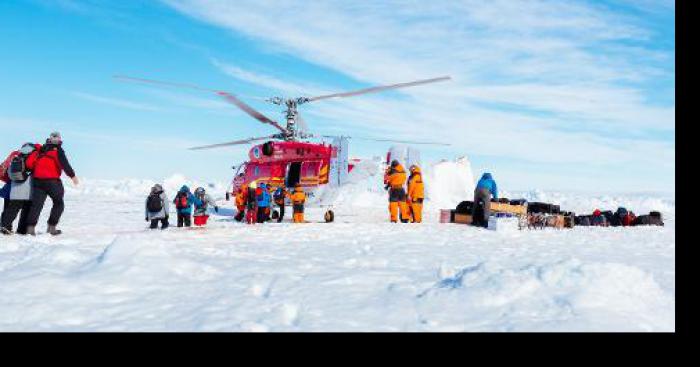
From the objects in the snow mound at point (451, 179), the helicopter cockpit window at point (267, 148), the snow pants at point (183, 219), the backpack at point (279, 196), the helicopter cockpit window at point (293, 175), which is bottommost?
the snow pants at point (183, 219)

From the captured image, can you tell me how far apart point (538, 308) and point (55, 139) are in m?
8.30

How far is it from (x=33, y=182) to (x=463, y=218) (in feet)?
32.6

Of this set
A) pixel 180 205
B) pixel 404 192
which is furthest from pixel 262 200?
pixel 404 192

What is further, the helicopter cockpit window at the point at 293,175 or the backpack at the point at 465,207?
the helicopter cockpit window at the point at 293,175

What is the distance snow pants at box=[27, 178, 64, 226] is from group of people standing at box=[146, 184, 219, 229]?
4.36 meters

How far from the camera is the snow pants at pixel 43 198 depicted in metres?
8.73

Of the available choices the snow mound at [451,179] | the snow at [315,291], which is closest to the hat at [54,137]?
the snow at [315,291]

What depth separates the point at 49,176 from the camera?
8.86 m

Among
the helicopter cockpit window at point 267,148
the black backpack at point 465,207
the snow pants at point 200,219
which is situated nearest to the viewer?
the black backpack at point 465,207

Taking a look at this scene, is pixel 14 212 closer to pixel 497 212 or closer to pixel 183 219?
pixel 183 219

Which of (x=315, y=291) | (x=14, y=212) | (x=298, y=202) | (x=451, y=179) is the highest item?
(x=451, y=179)

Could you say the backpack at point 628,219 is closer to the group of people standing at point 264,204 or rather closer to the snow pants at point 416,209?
the snow pants at point 416,209
